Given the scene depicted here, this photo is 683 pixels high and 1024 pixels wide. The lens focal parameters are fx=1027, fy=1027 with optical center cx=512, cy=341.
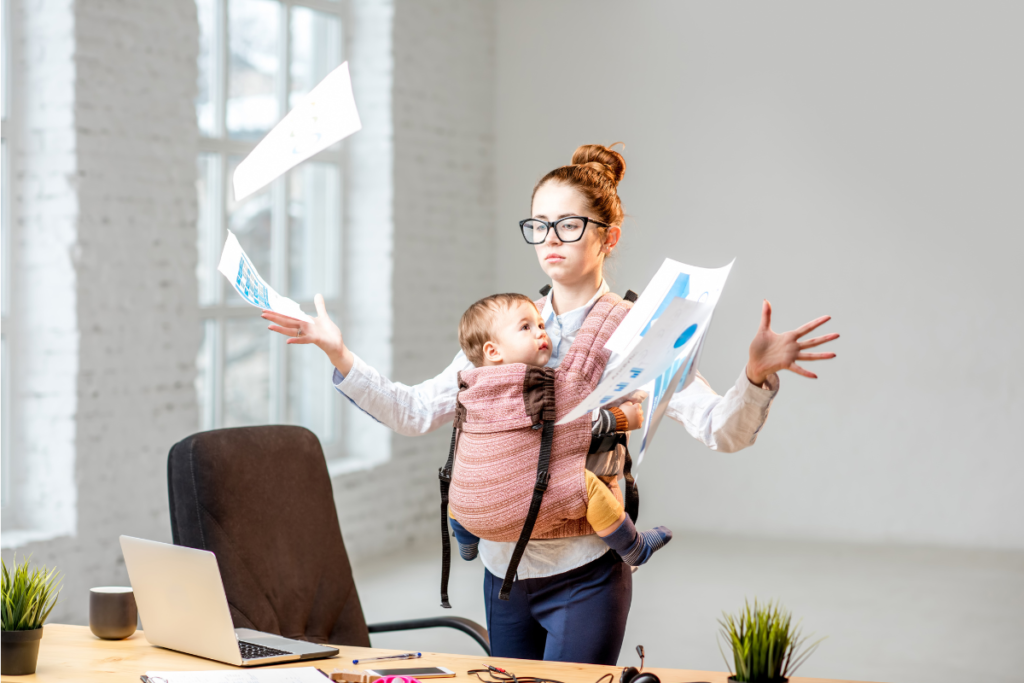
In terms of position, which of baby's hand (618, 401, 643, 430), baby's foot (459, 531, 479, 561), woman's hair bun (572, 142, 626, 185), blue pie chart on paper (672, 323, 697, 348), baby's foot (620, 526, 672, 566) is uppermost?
woman's hair bun (572, 142, 626, 185)

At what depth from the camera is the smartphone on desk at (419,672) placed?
5.48ft

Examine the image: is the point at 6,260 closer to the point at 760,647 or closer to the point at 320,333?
the point at 320,333

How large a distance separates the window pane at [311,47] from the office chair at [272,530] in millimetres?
3222

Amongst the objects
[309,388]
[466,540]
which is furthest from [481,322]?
[309,388]

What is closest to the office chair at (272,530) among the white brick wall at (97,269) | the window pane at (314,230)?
the white brick wall at (97,269)

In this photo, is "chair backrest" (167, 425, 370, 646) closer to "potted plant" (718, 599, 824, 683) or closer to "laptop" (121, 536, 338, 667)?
"laptop" (121, 536, 338, 667)

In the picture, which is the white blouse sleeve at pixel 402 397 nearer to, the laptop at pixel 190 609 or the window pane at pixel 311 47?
the laptop at pixel 190 609

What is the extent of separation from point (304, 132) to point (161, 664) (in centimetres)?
95

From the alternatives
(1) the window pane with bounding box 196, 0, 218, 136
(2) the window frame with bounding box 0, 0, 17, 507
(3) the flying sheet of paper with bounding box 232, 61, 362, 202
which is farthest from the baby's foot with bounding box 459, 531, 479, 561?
(1) the window pane with bounding box 196, 0, 218, 136

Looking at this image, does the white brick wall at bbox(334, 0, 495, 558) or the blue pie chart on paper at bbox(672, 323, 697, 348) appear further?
the white brick wall at bbox(334, 0, 495, 558)

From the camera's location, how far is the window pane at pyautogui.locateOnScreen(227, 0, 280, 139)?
4.89m

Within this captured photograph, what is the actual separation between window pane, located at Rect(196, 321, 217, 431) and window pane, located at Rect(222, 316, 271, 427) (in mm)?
79

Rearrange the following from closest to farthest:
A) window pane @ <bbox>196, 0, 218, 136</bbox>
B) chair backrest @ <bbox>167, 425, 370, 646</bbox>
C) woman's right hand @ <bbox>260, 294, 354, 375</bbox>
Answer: woman's right hand @ <bbox>260, 294, 354, 375</bbox>, chair backrest @ <bbox>167, 425, 370, 646</bbox>, window pane @ <bbox>196, 0, 218, 136</bbox>

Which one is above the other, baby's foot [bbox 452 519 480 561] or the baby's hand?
the baby's hand
